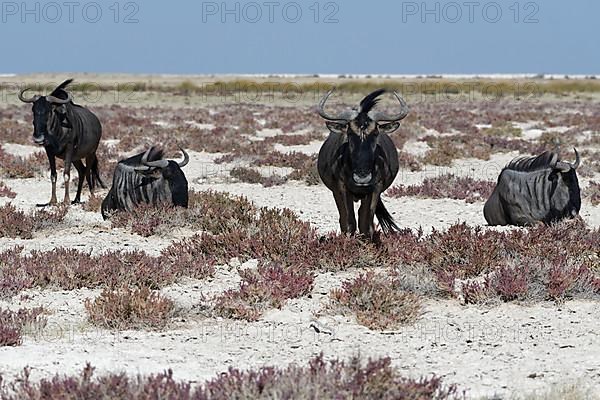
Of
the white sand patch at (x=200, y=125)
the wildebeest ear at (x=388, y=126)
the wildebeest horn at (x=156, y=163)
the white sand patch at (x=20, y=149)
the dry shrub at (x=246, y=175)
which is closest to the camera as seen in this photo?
the wildebeest ear at (x=388, y=126)

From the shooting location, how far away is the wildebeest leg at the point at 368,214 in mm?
8867

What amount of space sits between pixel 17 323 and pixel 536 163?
7.49 meters

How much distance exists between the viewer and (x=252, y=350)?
602 centimetres

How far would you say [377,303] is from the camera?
6805 mm

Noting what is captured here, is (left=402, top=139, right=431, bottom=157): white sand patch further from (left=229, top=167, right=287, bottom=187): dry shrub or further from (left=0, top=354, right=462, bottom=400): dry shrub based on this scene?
(left=0, top=354, right=462, bottom=400): dry shrub

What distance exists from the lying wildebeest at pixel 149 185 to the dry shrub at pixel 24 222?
2.92 ft

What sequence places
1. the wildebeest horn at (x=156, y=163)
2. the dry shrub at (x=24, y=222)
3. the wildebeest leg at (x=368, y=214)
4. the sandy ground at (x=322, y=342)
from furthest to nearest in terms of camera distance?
the wildebeest horn at (x=156, y=163) → the dry shrub at (x=24, y=222) → the wildebeest leg at (x=368, y=214) → the sandy ground at (x=322, y=342)

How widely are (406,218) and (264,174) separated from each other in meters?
5.82

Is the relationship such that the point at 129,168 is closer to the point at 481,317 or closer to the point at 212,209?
the point at 212,209

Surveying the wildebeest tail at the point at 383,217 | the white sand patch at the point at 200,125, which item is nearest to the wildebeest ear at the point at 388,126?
the wildebeest tail at the point at 383,217

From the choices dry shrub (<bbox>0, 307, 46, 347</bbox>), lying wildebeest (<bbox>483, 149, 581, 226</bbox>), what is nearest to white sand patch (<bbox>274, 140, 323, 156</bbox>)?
lying wildebeest (<bbox>483, 149, 581, 226</bbox>)

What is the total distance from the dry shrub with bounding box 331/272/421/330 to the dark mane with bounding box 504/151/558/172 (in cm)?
446

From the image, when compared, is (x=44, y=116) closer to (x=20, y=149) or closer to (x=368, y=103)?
(x=368, y=103)

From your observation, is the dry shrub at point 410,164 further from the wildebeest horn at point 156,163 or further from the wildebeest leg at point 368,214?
the wildebeest leg at point 368,214
